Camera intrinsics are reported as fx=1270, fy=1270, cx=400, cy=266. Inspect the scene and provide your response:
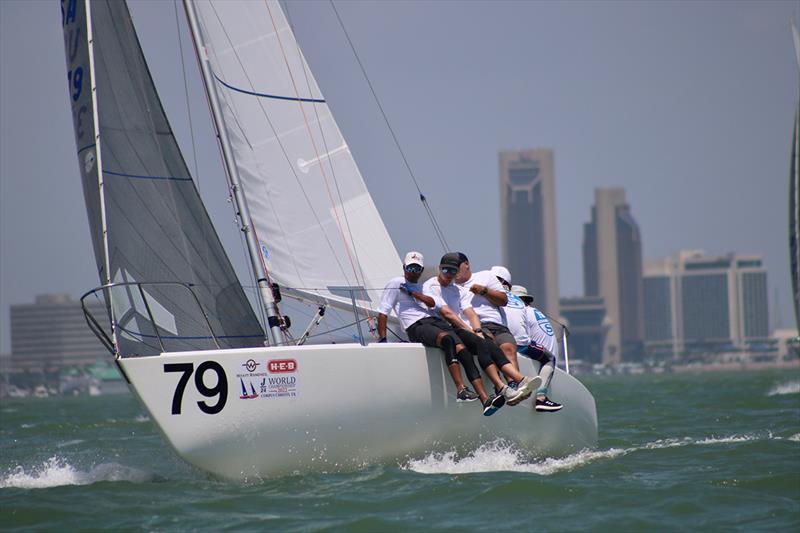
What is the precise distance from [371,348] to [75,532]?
250cm

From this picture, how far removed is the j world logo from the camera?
28.3 feet

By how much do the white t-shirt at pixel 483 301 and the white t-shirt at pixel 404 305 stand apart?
10.2 inches

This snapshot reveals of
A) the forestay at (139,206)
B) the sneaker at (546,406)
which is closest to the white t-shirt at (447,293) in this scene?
the sneaker at (546,406)

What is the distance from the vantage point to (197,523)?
7.28 meters

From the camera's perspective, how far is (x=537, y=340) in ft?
31.9

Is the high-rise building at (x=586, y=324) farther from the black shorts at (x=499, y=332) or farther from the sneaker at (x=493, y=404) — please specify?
the sneaker at (x=493, y=404)

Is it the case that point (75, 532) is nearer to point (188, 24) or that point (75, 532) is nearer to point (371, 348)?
point (371, 348)

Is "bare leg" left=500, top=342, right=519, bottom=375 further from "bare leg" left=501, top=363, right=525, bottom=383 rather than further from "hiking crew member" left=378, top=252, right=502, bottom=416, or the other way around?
"hiking crew member" left=378, top=252, right=502, bottom=416

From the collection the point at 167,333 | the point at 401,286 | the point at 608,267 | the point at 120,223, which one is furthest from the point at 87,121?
the point at 608,267

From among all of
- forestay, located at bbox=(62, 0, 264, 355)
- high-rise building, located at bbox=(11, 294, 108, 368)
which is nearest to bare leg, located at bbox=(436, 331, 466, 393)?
forestay, located at bbox=(62, 0, 264, 355)

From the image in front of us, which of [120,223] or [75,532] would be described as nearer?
[75,532]

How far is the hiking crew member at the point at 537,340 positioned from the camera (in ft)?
31.1

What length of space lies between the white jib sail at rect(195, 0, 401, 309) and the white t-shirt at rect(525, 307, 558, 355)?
4.10ft

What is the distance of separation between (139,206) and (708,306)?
190 meters
